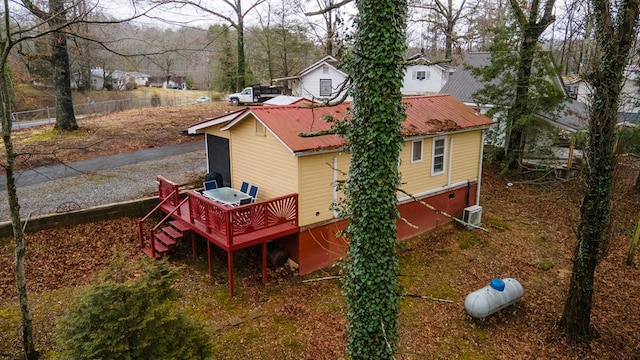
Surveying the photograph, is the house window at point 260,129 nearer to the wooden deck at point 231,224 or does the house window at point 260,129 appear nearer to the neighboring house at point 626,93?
the wooden deck at point 231,224

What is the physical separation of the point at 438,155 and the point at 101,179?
11.2 m

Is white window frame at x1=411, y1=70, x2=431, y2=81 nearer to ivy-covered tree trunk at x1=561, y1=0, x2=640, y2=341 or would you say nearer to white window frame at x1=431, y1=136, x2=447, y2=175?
white window frame at x1=431, y1=136, x2=447, y2=175

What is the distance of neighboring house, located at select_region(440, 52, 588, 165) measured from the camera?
728 inches

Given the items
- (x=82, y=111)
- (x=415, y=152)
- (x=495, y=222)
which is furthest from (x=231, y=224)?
(x=82, y=111)

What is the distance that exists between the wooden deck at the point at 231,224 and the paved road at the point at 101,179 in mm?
2544

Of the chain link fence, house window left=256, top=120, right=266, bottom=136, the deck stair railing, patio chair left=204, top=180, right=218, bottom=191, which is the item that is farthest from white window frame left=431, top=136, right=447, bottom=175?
the chain link fence

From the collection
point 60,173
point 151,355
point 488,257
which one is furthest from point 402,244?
point 60,173

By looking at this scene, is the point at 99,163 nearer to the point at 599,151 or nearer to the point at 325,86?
the point at 599,151

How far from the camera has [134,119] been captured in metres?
24.0

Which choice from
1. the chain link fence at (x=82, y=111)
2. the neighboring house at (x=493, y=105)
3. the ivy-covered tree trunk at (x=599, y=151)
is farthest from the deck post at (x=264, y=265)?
the chain link fence at (x=82, y=111)

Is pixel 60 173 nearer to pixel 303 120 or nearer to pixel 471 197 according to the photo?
pixel 303 120

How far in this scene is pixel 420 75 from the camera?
3834 cm

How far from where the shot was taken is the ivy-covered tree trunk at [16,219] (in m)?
6.14

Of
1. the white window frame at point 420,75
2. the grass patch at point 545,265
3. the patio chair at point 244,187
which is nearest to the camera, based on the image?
the patio chair at point 244,187
